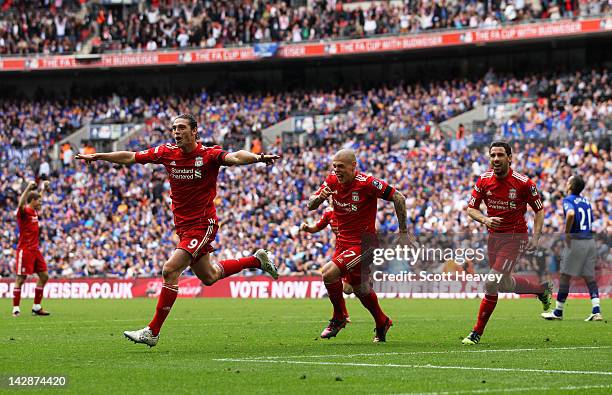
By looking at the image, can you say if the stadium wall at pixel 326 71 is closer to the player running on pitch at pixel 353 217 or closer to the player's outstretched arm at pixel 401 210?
the player running on pitch at pixel 353 217

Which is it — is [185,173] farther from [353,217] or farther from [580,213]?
[580,213]

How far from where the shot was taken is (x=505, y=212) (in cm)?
1495

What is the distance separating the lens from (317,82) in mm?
54844

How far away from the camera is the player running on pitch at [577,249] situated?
20.7m

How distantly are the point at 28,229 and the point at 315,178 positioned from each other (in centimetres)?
2146

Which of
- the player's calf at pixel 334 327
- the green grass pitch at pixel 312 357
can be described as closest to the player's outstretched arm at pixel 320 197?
the player's calf at pixel 334 327

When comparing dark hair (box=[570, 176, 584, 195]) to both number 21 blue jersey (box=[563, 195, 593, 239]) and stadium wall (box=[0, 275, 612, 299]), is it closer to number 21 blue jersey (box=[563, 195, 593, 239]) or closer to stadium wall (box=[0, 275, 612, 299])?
number 21 blue jersey (box=[563, 195, 593, 239])

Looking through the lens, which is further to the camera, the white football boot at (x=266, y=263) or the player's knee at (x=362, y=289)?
the player's knee at (x=362, y=289)

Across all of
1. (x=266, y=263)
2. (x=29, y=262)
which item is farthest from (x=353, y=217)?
(x=29, y=262)

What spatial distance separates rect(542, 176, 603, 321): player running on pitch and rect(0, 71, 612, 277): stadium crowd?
14287 mm

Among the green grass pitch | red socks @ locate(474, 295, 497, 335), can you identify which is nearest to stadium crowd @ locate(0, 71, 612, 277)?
the green grass pitch

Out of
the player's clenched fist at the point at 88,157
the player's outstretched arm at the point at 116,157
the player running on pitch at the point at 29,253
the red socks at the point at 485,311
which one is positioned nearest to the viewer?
the player's clenched fist at the point at 88,157

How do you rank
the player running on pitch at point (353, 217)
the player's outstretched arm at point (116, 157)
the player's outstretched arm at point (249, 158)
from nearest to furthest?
the player's outstretched arm at point (249, 158) → the player's outstretched arm at point (116, 157) → the player running on pitch at point (353, 217)

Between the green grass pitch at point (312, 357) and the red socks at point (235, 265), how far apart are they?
95 cm
